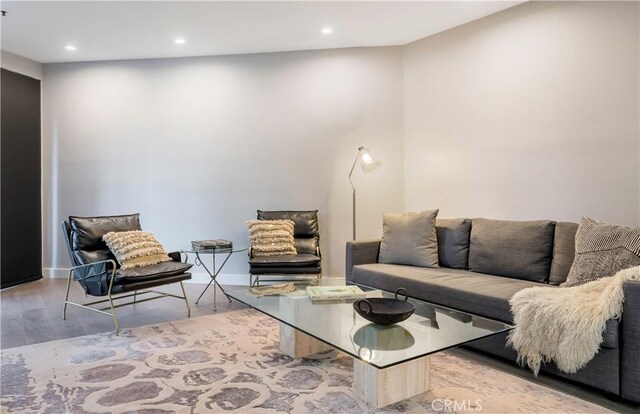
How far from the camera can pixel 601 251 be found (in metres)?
2.59

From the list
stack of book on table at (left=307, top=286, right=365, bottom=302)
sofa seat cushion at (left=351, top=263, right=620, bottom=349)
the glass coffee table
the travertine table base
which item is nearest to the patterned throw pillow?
sofa seat cushion at (left=351, top=263, right=620, bottom=349)

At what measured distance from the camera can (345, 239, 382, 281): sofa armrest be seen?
12.8 ft

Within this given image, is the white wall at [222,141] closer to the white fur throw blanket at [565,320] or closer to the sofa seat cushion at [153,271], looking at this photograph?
the sofa seat cushion at [153,271]

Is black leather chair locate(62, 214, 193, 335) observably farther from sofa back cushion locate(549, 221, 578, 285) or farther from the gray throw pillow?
sofa back cushion locate(549, 221, 578, 285)

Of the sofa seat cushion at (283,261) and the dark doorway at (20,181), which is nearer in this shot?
the sofa seat cushion at (283,261)

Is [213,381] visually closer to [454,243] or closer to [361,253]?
[361,253]

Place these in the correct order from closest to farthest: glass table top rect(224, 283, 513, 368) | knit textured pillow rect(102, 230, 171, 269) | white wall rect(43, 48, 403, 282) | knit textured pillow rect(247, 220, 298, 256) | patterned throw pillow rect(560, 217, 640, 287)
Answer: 1. glass table top rect(224, 283, 513, 368)
2. patterned throw pillow rect(560, 217, 640, 287)
3. knit textured pillow rect(102, 230, 171, 269)
4. knit textured pillow rect(247, 220, 298, 256)
5. white wall rect(43, 48, 403, 282)

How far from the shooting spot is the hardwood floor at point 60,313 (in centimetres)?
321

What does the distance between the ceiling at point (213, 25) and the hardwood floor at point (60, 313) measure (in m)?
2.78

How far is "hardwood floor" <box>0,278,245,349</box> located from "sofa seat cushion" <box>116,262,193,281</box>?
1.35 feet

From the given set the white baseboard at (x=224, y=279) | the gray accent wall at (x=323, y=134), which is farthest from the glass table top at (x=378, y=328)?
the white baseboard at (x=224, y=279)

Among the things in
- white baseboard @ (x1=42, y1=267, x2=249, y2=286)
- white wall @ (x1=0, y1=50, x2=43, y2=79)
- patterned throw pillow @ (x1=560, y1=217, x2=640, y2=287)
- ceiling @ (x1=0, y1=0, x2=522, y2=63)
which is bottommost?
white baseboard @ (x1=42, y1=267, x2=249, y2=286)

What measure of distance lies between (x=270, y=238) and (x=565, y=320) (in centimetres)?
281

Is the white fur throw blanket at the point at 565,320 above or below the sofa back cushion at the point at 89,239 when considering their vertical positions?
below
